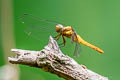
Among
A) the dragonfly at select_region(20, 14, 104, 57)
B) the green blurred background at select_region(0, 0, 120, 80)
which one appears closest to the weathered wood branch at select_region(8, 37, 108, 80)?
the dragonfly at select_region(20, 14, 104, 57)

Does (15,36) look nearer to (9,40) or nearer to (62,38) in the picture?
(9,40)

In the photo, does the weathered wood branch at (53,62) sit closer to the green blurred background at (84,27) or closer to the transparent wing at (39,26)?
the transparent wing at (39,26)

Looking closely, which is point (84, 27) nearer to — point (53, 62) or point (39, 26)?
point (39, 26)

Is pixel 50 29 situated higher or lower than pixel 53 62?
higher

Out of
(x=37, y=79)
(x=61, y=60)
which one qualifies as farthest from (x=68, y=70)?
(x=37, y=79)

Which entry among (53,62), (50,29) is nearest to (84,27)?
(50,29)

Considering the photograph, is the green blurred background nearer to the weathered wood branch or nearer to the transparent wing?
the transparent wing
